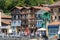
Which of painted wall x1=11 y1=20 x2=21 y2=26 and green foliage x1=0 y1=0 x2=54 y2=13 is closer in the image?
painted wall x1=11 y1=20 x2=21 y2=26

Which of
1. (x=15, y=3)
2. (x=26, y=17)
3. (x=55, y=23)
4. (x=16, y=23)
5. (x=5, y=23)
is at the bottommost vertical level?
(x=5, y=23)

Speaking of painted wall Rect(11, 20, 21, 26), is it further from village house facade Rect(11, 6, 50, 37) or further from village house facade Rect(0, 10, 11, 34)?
village house facade Rect(0, 10, 11, 34)

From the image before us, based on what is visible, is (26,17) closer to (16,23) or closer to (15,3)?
(16,23)

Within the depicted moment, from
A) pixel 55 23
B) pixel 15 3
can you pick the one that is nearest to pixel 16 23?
pixel 15 3

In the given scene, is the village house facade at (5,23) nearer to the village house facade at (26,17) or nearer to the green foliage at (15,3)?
the village house facade at (26,17)

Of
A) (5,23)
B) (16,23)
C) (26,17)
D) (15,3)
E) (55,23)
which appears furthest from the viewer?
(15,3)

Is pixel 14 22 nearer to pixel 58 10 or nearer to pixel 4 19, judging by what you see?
pixel 4 19

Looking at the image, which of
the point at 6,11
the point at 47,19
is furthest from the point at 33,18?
the point at 6,11

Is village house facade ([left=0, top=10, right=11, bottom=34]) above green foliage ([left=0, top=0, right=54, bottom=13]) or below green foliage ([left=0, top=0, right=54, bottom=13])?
below

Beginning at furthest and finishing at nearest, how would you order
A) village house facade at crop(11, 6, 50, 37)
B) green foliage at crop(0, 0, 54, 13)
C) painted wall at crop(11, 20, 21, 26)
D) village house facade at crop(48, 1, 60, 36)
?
green foliage at crop(0, 0, 54, 13) < painted wall at crop(11, 20, 21, 26) < village house facade at crop(11, 6, 50, 37) < village house facade at crop(48, 1, 60, 36)

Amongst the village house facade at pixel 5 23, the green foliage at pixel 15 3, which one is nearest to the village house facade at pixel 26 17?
the village house facade at pixel 5 23

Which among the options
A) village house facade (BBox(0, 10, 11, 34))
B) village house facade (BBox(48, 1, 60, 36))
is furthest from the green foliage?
village house facade (BBox(48, 1, 60, 36))

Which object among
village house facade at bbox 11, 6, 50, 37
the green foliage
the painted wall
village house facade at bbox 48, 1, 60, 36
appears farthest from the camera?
the green foliage

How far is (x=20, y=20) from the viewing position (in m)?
74.6
